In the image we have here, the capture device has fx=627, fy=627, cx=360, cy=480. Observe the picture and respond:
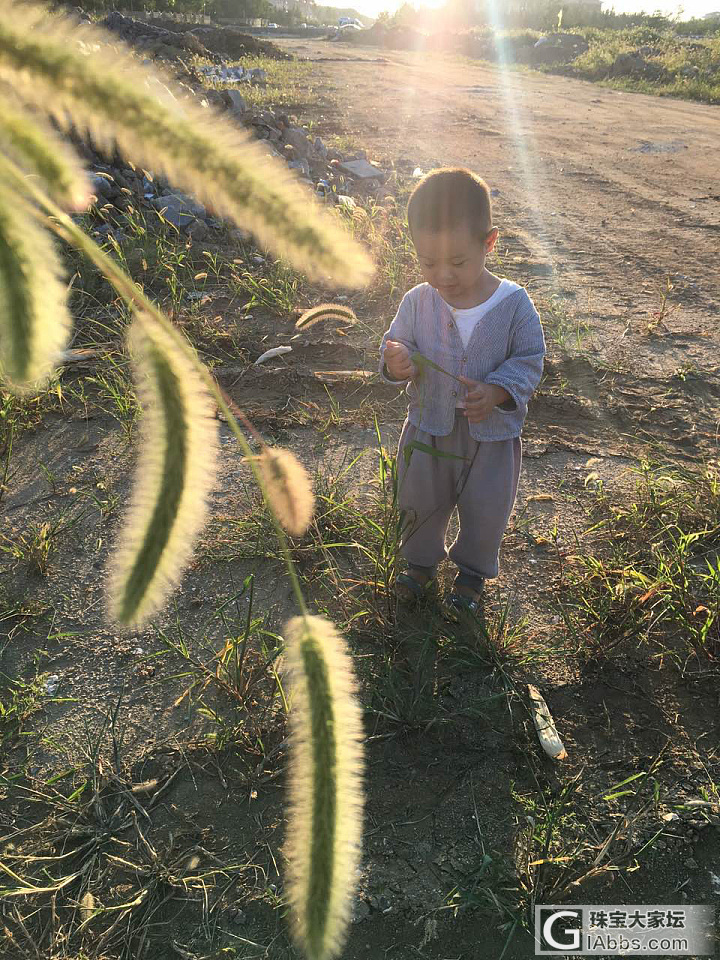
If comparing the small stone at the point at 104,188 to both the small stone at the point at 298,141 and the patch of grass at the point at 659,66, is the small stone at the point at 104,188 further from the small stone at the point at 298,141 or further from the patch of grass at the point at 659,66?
the patch of grass at the point at 659,66

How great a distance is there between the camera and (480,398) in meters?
1.77

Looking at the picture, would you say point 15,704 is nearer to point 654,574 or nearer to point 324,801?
point 324,801

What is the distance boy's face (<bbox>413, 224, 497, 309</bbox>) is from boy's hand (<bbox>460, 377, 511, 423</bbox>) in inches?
10.9

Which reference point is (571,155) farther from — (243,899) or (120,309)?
(243,899)

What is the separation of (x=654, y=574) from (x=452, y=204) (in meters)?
1.43

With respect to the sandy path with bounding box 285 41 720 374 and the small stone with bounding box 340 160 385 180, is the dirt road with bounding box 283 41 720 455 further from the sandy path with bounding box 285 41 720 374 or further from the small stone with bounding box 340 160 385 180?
the small stone with bounding box 340 160 385 180

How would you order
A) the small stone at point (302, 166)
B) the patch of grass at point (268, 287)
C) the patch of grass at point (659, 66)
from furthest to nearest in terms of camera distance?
the patch of grass at point (659, 66) < the small stone at point (302, 166) < the patch of grass at point (268, 287)

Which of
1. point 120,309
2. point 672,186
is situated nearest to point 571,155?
point 672,186

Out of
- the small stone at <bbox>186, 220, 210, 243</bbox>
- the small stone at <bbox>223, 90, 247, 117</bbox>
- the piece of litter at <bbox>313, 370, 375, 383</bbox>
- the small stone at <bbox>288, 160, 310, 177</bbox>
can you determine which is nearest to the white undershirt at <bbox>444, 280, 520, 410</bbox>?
the piece of litter at <bbox>313, 370, 375, 383</bbox>

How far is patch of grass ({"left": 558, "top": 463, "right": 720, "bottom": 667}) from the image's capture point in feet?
6.37

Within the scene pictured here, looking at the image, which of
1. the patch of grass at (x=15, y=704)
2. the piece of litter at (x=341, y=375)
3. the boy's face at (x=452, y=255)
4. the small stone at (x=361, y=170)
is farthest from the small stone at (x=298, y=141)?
the patch of grass at (x=15, y=704)

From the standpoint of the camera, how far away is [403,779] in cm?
166

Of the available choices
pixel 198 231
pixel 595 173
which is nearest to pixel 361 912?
pixel 198 231

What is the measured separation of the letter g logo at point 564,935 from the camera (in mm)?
1375
